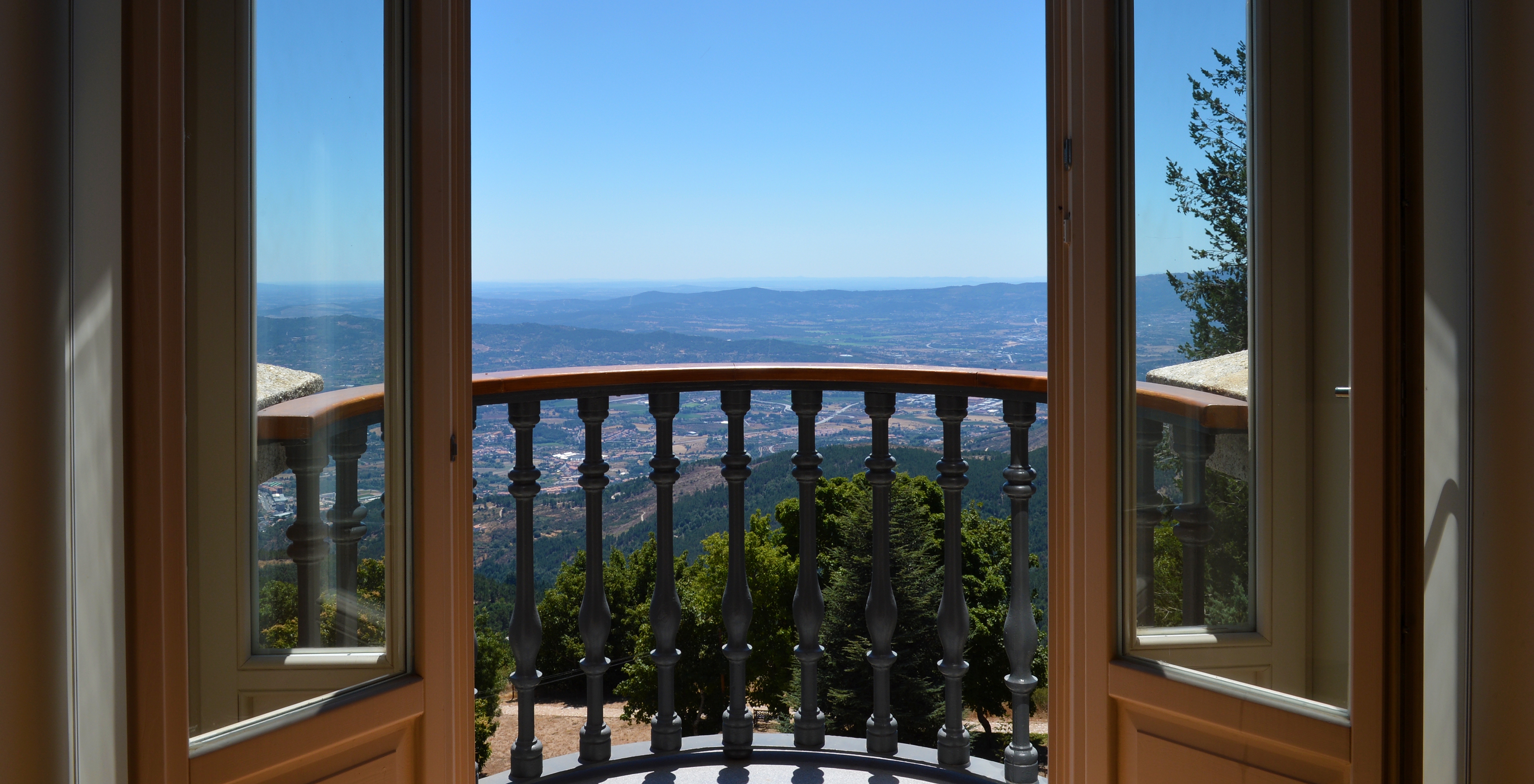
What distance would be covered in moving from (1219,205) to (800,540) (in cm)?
119

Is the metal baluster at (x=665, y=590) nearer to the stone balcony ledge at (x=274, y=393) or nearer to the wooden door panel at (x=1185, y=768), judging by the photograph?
the stone balcony ledge at (x=274, y=393)

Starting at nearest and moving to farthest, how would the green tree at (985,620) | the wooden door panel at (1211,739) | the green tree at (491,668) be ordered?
the wooden door panel at (1211,739) → the green tree at (491,668) → the green tree at (985,620)

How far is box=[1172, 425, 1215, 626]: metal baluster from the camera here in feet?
4.65

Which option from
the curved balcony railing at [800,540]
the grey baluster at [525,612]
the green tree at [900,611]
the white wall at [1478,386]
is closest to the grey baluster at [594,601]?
the curved balcony railing at [800,540]

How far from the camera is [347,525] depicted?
1376 mm

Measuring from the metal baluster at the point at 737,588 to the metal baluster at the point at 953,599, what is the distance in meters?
0.48

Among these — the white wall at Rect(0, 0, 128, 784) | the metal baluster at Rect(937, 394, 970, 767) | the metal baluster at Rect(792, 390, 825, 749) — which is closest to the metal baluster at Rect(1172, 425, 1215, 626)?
the metal baluster at Rect(937, 394, 970, 767)

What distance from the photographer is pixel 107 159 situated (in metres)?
1.02

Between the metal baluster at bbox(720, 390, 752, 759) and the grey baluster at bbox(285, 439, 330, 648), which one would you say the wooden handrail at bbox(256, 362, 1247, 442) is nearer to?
the metal baluster at bbox(720, 390, 752, 759)

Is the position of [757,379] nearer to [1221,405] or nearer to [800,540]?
[800,540]

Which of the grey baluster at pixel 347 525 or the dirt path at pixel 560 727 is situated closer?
the grey baluster at pixel 347 525

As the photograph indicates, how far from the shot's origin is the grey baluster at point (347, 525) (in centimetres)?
136

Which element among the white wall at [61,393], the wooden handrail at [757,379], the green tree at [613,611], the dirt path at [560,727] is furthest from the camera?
the green tree at [613,611]

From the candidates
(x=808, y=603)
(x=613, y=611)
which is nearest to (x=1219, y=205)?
(x=808, y=603)
